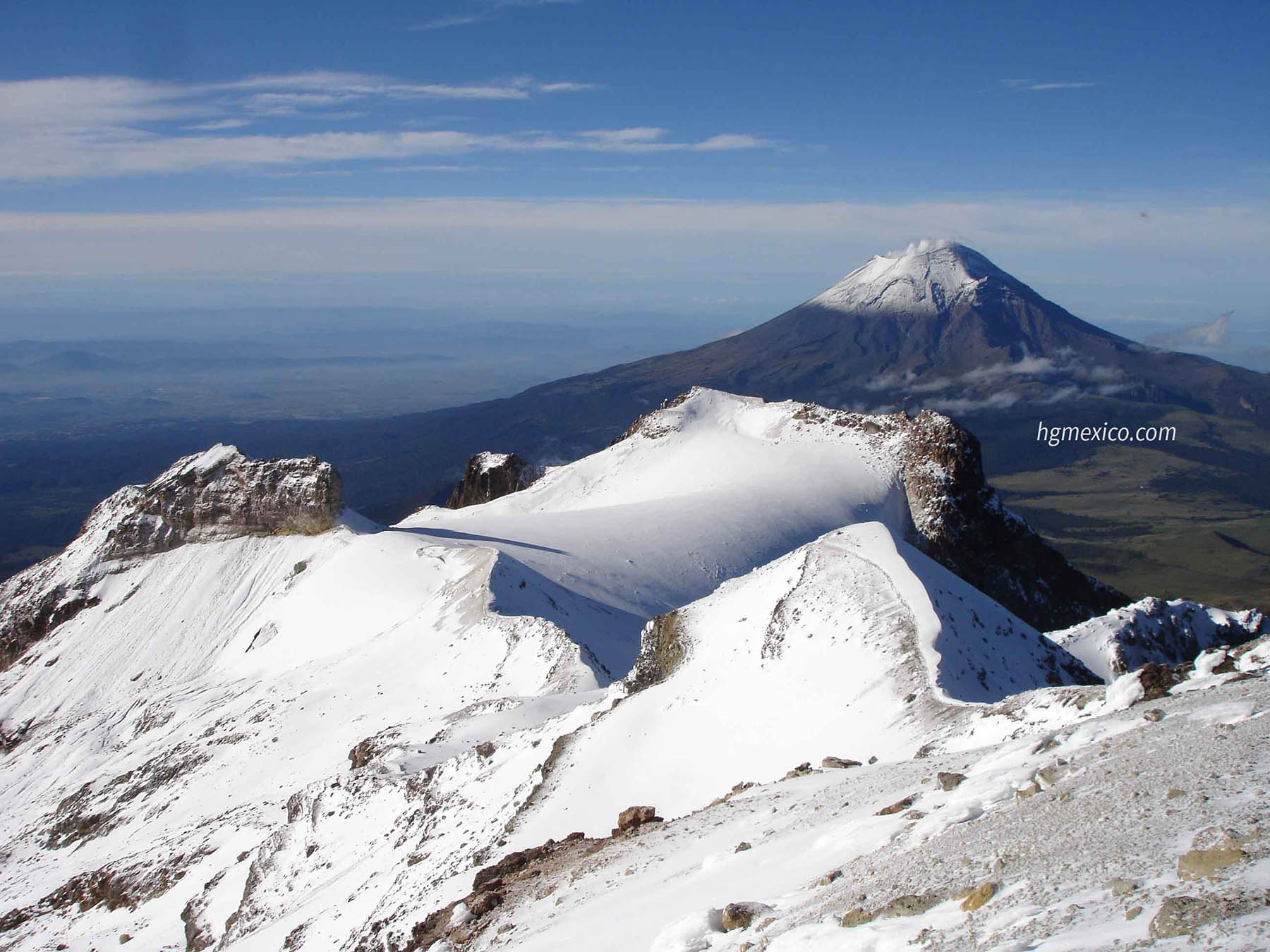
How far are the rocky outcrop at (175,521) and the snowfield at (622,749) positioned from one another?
1033 mm

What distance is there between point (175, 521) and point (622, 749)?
41778 mm

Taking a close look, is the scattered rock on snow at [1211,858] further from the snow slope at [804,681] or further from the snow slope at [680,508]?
the snow slope at [680,508]

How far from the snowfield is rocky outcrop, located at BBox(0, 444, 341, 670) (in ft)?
3.39

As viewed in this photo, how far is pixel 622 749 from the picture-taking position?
60.5ft

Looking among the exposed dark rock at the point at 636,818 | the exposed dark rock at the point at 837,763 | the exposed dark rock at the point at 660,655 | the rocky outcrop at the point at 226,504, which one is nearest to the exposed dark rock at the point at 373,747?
the exposed dark rock at the point at 660,655

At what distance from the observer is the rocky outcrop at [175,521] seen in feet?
162

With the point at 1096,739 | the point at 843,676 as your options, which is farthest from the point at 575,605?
the point at 1096,739

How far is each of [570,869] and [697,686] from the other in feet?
23.0

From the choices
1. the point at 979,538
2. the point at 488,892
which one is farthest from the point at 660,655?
the point at 979,538

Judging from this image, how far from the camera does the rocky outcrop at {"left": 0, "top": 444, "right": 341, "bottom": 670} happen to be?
49.2 metres

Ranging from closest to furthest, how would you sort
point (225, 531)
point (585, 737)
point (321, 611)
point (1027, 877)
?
1. point (1027, 877)
2. point (585, 737)
3. point (321, 611)
4. point (225, 531)

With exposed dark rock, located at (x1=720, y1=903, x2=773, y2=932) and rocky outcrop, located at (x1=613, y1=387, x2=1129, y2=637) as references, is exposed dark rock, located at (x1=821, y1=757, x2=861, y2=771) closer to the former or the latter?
exposed dark rock, located at (x1=720, y1=903, x2=773, y2=932)

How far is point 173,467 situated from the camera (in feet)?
185

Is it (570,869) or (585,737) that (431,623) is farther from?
(570,869)
